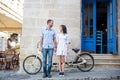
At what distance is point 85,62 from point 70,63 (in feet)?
2.15

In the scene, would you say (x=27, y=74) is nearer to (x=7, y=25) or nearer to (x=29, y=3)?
(x=29, y=3)

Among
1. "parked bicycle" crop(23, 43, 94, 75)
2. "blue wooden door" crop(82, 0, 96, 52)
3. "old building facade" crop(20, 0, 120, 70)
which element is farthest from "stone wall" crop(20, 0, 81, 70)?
"blue wooden door" crop(82, 0, 96, 52)

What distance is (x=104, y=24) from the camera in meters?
14.6

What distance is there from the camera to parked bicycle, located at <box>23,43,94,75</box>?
35.6ft

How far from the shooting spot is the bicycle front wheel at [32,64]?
10.8 meters

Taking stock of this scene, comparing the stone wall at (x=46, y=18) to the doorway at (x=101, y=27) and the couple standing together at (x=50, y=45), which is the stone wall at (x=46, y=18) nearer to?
the couple standing together at (x=50, y=45)

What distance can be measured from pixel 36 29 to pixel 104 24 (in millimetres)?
4644

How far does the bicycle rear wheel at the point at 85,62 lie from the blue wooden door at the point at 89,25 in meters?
1.58

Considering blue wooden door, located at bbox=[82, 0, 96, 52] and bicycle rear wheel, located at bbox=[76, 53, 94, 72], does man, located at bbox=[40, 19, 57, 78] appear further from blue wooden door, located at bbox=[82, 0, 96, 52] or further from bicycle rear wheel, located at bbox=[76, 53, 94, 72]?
blue wooden door, located at bbox=[82, 0, 96, 52]

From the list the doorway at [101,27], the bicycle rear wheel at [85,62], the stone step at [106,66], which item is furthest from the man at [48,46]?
the doorway at [101,27]

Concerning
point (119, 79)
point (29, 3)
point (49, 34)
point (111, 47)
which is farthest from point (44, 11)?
point (119, 79)

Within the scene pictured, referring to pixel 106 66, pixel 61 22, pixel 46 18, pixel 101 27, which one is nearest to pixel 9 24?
pixel 46 18

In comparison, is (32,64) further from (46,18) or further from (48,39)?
(46,18)

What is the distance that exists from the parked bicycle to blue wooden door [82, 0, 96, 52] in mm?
1667
